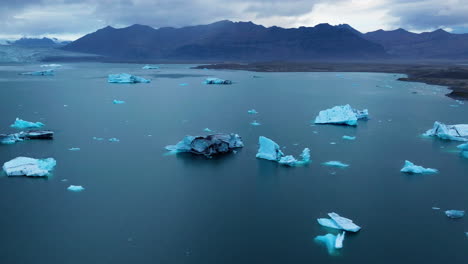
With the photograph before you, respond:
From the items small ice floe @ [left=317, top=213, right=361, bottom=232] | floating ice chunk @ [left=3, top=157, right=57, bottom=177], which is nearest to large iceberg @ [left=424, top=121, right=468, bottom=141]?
small ice floe @ [left=317, top=213, right=361, bottom=232]

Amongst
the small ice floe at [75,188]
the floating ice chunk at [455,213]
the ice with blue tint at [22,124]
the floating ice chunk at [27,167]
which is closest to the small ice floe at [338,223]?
the floating ice chunk at [455,213]

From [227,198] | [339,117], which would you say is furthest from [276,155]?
[339,117]

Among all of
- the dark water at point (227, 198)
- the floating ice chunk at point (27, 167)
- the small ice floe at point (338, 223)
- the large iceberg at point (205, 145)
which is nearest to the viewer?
the dark water at point (227, 198)

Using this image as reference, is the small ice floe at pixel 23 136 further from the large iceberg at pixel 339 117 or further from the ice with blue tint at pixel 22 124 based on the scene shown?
the large iceberg at pixel 339 117

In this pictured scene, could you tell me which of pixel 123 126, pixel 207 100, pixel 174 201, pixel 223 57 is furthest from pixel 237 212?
pixel 223 57

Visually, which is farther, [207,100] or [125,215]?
[207,100]

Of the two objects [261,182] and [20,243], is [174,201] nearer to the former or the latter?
[261,182]
